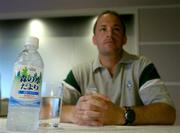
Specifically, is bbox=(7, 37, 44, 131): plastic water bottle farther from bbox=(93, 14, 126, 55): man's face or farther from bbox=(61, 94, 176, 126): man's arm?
bbox=(93, 14, 126, 55): man's face

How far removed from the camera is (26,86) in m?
0.56

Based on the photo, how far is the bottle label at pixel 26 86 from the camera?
0.56 metres

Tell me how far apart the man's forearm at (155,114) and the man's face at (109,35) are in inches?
21.1

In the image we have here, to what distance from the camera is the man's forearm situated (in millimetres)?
902

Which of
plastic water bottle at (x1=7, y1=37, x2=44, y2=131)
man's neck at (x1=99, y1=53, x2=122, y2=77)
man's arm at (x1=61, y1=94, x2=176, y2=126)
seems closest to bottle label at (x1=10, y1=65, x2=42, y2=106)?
plastic water bottle at (x1=7, y1=37, x2=44, y2=131)

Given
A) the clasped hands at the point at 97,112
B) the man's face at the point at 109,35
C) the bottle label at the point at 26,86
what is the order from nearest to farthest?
the bottle label at the point at 26,86 < the clasped hands at the point at 97,112 < the man's face at the point at 109,35

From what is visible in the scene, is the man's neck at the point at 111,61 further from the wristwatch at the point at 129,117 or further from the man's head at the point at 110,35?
the wristwatch at the point at 129,117

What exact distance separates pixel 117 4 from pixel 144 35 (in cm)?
48

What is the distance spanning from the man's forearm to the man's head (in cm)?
53

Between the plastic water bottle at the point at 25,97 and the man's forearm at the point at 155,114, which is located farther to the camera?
the man's forearm at the point at 155,114

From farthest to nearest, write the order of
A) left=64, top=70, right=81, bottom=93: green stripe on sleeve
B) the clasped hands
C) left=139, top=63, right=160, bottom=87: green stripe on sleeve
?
left=64, top=70, right=81, bottom=93: green stripe on sleeve → left=139, top=63, right=160, bottom=87: green stripe on sleeve → the clasped hands

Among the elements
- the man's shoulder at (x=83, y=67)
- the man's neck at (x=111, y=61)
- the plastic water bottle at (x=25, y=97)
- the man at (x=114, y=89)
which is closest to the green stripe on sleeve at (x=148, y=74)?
the man at (x=114, y=89)

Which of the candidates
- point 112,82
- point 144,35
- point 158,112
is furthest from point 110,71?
point 144,35

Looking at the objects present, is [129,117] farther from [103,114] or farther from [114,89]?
[114,89]
